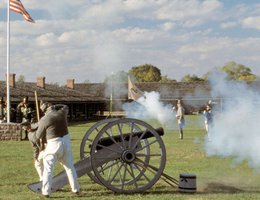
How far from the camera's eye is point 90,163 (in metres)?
9.45

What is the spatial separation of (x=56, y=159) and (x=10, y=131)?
13701 mm

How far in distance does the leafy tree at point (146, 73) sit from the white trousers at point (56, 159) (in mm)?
100726

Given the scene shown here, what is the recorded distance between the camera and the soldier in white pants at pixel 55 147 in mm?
8820

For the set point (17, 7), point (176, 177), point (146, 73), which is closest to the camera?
point (176, 177)

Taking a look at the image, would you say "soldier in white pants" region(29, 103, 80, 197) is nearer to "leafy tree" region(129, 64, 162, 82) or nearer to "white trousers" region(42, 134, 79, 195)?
"white trousers" region(42, 134, 79, 195)

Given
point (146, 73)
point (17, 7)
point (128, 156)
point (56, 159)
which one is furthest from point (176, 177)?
point (146, 73)

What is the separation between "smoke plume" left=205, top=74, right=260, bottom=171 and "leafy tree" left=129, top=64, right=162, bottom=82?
9290 cm

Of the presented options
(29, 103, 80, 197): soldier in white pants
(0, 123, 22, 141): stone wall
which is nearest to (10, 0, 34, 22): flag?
(0, 123, 22, 141): stone wall

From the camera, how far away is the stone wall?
21891 millimetres

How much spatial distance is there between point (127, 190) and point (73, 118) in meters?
38.1

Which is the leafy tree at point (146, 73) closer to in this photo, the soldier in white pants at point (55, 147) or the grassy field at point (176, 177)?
the grassy field at point (176, 177)

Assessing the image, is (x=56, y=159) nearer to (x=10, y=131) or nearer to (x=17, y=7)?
(x=10, y=131)

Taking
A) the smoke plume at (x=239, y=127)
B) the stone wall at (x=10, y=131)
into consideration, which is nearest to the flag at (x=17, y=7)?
the stone wall at (x=10, y=131)

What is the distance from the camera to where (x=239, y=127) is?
1472 cm
